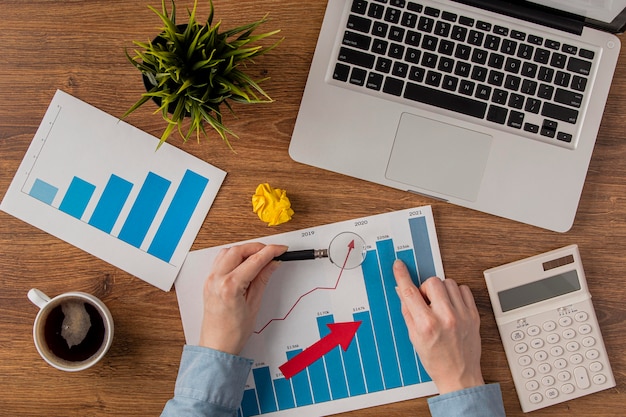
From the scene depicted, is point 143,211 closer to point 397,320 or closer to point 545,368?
point 397,320

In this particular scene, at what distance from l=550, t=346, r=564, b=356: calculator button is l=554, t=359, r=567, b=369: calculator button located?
0.01 meters

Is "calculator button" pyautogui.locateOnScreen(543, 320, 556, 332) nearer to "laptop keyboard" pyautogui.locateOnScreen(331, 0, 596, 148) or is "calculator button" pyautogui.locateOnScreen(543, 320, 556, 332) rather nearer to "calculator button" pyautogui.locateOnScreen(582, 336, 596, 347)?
"calculator button" pyautogui.locateOnScreen(582, 336, 596, 347)

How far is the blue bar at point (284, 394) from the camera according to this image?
93 cm

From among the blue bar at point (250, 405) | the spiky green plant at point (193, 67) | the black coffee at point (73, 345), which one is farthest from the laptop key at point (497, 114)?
the black coffee at point (73, 345)

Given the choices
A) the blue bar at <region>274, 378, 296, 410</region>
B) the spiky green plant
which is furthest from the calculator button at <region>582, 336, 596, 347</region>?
the spiky green plant

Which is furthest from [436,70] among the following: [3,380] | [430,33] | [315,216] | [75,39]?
[3,380]

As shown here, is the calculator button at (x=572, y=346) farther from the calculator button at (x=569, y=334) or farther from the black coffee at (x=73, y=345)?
the black coffee at (x=73, y=345)

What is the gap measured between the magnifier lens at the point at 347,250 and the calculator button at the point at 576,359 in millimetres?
359

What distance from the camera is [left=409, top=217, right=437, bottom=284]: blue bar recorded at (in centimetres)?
93

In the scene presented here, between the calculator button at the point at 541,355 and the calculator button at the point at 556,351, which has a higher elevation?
the calculator button at the point at 556,351

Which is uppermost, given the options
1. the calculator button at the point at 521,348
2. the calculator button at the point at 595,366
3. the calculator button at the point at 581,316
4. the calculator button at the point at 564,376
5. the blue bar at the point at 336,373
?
the calculator button at the point at 581,316

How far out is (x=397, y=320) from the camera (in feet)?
3.03

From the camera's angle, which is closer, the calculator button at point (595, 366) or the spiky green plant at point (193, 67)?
the spiky green plant at point (193, 67)

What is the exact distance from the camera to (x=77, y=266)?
94 centimetres
